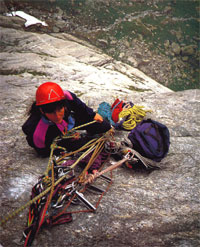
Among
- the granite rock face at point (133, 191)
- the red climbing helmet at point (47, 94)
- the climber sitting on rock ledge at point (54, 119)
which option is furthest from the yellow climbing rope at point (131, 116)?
the red climbing helmet at point (47, 94)

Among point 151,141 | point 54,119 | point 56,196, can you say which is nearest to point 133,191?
point 151,141

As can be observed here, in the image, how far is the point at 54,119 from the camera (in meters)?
2.32

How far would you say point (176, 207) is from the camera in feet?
6.96

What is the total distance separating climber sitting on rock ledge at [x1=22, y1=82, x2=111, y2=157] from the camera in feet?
7.02

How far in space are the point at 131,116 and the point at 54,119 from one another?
225 centimetres

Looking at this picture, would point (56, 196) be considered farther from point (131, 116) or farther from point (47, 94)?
point (131, 116)

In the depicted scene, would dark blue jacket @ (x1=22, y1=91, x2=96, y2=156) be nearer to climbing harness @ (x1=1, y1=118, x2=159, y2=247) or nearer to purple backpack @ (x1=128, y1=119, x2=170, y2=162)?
climbing harness @ (x1=1, y1=118, x2=159, y2=247)

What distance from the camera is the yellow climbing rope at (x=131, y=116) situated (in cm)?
404

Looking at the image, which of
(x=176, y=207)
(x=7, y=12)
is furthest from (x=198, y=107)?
(x=7, y=12)

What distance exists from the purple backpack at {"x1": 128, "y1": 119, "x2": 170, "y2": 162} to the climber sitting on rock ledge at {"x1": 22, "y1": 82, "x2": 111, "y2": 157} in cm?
53

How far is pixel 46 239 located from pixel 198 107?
16.2ft

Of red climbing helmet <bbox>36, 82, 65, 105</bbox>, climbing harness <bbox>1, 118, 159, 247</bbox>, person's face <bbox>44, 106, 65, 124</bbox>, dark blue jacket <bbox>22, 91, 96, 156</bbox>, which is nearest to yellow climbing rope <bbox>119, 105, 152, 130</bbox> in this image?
dark blue jacket <bbox>22, 91, 96, 156</bbox>

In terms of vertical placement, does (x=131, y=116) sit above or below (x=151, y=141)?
below

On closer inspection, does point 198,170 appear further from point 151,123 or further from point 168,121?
point 168,121
